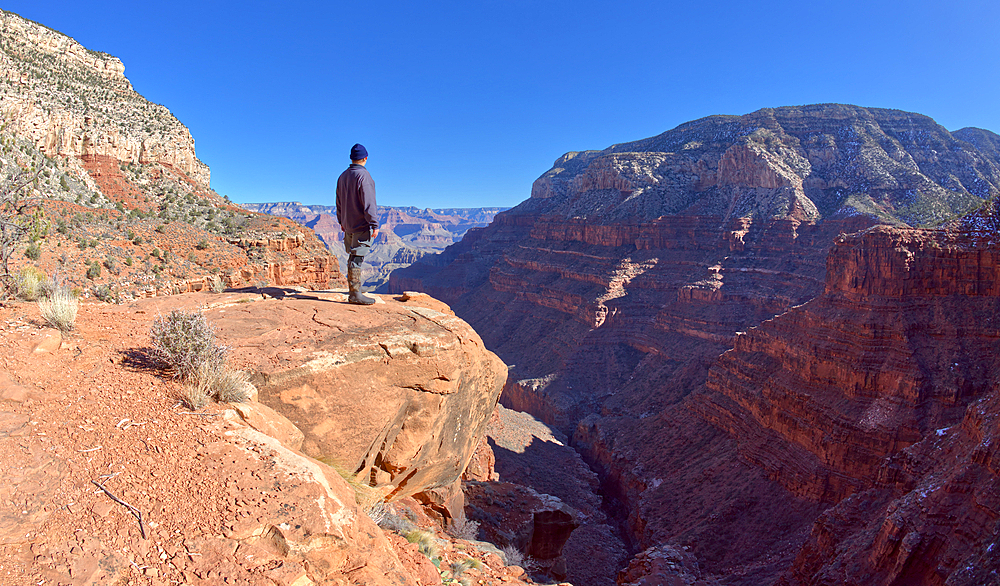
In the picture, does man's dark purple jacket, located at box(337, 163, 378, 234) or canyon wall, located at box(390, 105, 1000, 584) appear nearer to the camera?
man's dark purple jacket, located at box(337, 163, 378, 234)

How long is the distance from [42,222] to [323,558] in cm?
2460

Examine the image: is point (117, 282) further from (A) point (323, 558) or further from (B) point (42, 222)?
(A) point (323, 558)

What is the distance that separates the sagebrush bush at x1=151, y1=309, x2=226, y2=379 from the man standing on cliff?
3418mm

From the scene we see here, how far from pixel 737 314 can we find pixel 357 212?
182 feet

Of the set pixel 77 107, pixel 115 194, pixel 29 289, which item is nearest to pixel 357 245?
pixel 29 289

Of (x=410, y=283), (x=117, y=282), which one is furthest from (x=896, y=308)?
(x=410, y=283)

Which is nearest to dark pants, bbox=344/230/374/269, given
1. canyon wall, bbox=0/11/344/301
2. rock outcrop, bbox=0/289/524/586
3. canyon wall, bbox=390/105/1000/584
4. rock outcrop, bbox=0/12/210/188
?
rock outcrop, bbox=0/289/524/586

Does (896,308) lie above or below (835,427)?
above

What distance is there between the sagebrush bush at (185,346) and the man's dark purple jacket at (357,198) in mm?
3960

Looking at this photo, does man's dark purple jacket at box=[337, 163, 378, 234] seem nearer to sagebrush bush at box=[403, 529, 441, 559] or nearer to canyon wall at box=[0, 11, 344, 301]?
sagebrush bush at box=[403, 529, 441, 559]

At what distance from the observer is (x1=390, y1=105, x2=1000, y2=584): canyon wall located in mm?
27688

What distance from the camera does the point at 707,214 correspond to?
76062mm

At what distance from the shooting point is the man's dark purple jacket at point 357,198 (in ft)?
33.4

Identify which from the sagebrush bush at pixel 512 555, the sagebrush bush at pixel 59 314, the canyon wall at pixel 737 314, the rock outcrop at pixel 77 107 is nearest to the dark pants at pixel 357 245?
the sagebrush bush at pixel 59 314
